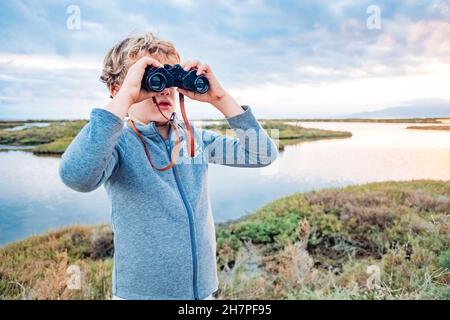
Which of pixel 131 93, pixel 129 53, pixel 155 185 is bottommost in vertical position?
pixel 155 185

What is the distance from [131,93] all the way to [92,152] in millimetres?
179

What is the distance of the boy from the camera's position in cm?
105

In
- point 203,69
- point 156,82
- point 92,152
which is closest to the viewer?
point 92,152

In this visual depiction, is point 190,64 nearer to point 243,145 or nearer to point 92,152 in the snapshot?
point 243,145

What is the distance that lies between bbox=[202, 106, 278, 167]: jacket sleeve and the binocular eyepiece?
13 centimetres

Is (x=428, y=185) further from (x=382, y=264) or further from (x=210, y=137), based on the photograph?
(x=210, y=137)

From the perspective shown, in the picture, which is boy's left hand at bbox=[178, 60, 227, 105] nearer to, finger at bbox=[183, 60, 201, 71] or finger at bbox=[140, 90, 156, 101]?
finger at bbox=[183, 60, 201, 71]

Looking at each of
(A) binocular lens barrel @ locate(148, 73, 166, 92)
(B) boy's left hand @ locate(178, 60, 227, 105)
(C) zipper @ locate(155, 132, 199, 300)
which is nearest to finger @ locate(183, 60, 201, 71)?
(B) boy's left hand @ locate(178, 60, 227, 105)

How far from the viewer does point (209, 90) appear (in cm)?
116

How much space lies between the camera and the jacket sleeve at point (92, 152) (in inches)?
35.6

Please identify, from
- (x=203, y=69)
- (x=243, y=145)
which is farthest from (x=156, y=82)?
(x=243, y=145)

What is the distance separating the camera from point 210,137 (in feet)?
4.12

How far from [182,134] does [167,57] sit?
0.22 metres

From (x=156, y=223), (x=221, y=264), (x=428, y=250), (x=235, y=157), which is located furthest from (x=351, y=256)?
(x=156, y=223)
